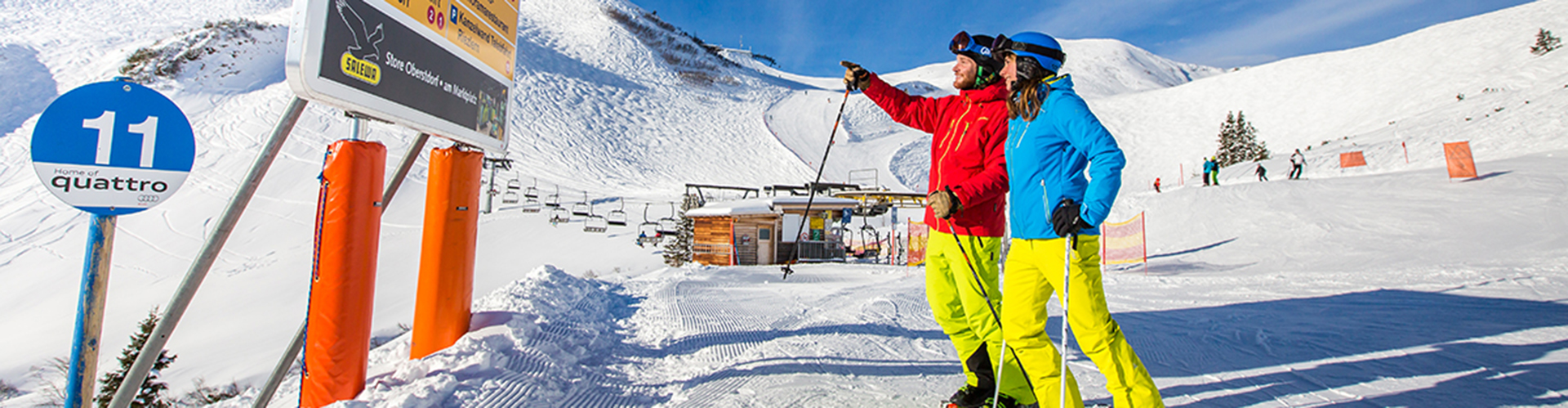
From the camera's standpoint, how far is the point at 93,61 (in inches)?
1214

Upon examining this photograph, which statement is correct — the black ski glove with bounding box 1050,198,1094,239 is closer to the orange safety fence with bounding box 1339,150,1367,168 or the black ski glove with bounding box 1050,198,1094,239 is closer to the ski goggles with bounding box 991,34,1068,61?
the ski goggles with bounding box 991,34,1068,61

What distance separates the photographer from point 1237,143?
40.4m

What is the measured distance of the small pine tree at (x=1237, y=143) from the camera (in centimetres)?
3944

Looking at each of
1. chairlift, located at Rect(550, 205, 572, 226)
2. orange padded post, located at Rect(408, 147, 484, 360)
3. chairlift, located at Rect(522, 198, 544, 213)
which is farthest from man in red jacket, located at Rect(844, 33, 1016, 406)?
chairlift, located at Rect(522, 198, 544, 213)

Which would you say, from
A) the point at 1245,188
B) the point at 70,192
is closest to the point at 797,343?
the point at 70,192

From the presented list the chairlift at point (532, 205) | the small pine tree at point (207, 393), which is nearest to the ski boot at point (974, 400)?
the small pine tree at point (207, 393)

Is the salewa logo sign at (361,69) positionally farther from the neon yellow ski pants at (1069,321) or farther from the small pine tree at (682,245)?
the small pine tree at (682,245)

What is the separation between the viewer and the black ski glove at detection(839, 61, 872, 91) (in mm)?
2939

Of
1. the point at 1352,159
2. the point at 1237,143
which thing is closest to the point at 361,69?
the point at 1352,159

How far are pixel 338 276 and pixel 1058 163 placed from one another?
2793mm

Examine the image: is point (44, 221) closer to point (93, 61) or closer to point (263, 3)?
point (93, 61)

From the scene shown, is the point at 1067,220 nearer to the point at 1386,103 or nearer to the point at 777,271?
the point at 777,271

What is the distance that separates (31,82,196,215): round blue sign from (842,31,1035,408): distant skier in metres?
2.65

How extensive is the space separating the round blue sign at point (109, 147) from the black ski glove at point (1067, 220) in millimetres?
2755
